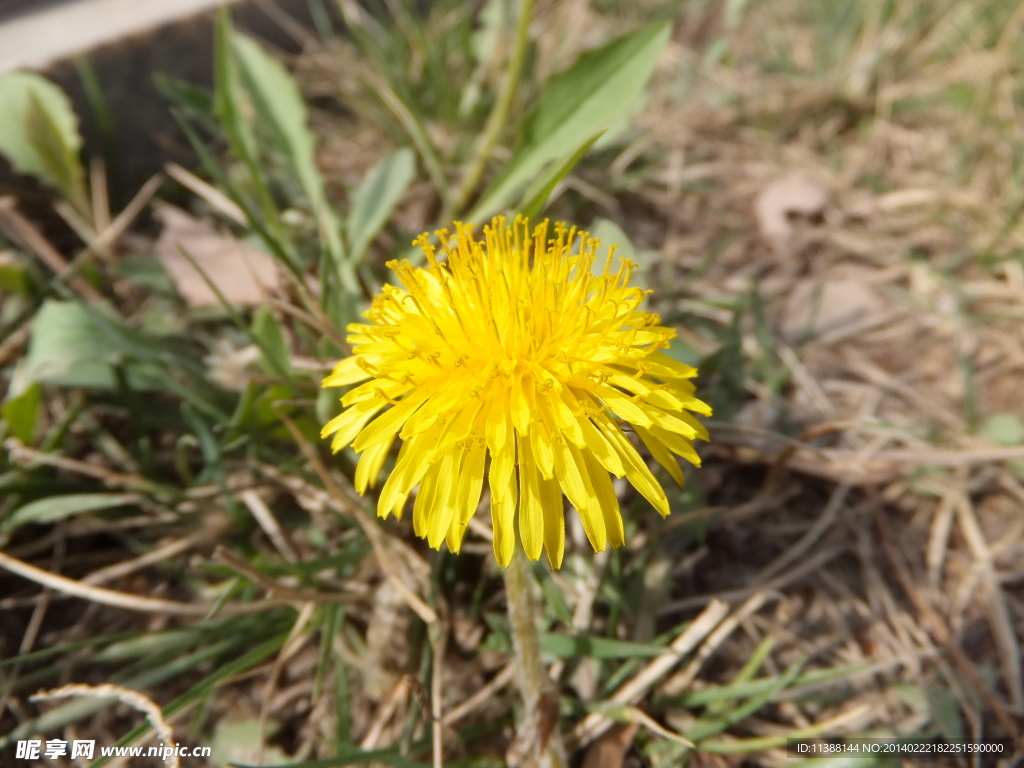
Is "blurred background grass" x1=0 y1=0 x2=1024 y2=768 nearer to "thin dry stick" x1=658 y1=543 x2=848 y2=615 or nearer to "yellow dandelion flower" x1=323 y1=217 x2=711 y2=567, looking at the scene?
"thin dry stick" x1=658 y1=543 x2=848 y2=615

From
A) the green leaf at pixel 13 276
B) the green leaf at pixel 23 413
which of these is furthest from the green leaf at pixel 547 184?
the green leaf at pixel 13 276

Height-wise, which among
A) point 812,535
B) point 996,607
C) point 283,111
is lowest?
point 996,607

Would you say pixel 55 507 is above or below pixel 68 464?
below

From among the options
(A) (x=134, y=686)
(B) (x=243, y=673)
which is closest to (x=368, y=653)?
(B) (x=243, y=673)

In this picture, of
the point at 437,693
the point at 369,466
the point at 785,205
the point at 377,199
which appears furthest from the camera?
the point at 785,205

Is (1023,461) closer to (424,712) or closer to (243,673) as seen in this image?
(424,712)

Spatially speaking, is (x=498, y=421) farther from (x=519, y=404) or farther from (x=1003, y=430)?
(x=1003, y=430)

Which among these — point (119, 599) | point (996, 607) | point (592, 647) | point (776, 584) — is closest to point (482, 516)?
point (592, 647)

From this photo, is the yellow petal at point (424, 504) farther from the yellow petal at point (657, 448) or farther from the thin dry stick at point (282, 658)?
the thin dry stick at point (282, 658)
